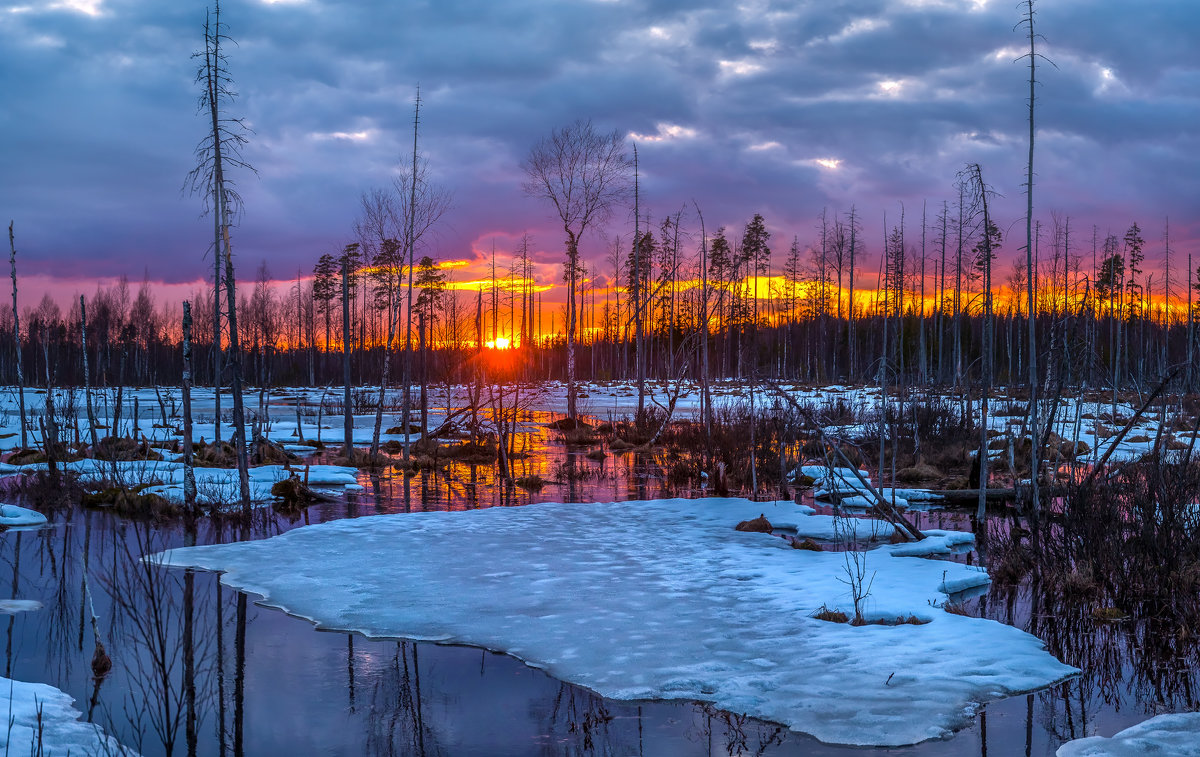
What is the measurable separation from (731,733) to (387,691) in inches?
100

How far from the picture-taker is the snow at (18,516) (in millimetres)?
13016

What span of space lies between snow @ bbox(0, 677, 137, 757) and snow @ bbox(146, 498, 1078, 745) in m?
2.34

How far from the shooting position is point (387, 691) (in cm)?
611

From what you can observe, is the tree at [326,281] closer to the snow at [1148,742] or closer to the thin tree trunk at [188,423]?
the thin tree trunk at [188,423]

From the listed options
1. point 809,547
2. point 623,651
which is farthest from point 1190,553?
point 623,651

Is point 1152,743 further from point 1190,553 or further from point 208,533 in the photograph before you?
point 208,533

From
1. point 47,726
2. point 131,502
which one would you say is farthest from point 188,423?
point 47,726

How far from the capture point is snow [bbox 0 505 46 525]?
13016mm

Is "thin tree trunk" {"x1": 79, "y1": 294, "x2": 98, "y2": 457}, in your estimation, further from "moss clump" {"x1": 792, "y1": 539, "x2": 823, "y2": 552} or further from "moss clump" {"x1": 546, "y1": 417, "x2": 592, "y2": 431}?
"moss clump" {"x1": 546, "y1": 417, "x2": 592, "y2": 431}

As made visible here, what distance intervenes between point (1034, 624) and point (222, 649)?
746 cm

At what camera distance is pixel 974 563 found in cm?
1066

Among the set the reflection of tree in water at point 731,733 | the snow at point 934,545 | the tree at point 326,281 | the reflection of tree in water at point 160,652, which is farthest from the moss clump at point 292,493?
the tree at point 326,281

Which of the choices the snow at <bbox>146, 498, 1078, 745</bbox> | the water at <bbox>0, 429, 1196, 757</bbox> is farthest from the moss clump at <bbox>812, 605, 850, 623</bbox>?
the water at <bbox>0, 429, 1196, 757</bbox>

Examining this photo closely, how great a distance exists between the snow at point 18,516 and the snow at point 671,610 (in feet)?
13.8
